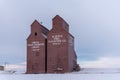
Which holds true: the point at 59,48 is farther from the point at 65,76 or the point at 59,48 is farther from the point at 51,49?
the point at 65,76

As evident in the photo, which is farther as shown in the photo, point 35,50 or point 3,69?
point 3,69

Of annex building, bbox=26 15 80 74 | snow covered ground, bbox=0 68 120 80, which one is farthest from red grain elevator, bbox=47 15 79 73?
snow covered ground, bbox=0 68 120 80

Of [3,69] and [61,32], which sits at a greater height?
[61,32]

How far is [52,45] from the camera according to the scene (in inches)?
3292

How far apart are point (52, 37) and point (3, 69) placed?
20.0 m

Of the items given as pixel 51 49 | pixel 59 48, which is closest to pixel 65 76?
pixel 59 48

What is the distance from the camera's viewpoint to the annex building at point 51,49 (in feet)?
268

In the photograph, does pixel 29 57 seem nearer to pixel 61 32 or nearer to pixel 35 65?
pixel 35 65

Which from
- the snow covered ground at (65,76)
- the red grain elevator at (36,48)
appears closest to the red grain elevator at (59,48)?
the red grain elevator at (36,48)

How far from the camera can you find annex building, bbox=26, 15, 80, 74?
8169 cm

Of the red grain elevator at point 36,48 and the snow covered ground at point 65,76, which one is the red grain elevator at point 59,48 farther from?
the snow covered ground at point 65,76

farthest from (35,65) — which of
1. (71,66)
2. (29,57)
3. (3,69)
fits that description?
(3,69)

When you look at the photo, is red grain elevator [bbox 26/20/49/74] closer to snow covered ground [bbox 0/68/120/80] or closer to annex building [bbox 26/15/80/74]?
annex building [bbox 26/15/80/74]

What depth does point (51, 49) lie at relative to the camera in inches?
3280
